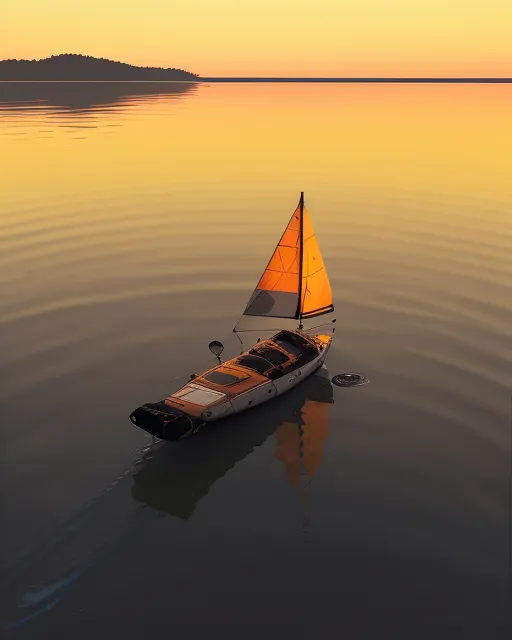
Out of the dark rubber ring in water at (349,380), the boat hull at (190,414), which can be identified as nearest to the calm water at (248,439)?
the dark rubber ring in water at (349,380)

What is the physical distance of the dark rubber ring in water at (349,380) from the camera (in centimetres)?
3419

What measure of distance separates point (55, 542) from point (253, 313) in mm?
20521

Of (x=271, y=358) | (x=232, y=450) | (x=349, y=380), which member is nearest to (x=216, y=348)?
(x=271, y=358)

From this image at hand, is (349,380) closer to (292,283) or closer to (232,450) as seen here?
(292,283)

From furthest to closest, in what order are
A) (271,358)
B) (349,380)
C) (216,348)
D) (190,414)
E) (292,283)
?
(292,283) → (216,348) → (349,380) → (271,358) → (190,414)

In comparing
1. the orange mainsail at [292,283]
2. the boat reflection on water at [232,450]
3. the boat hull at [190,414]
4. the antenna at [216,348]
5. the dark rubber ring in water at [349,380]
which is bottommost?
the boat reflection on water at [232,450]

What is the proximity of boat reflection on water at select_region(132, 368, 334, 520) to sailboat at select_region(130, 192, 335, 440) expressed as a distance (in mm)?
987

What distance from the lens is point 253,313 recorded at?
39062 mm

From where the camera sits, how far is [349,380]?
3456 cm

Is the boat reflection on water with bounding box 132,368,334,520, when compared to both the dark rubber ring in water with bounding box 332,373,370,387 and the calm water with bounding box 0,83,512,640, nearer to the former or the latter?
the calm water with bounding box 0,83,512,640

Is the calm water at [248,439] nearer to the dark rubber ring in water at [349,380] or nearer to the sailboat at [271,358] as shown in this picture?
the dark rubber ring in water at [349,380]

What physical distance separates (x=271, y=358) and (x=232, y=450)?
6265mm

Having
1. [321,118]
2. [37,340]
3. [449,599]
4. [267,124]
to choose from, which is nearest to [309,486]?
[449,599]

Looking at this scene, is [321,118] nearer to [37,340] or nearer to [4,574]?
[37,340]
